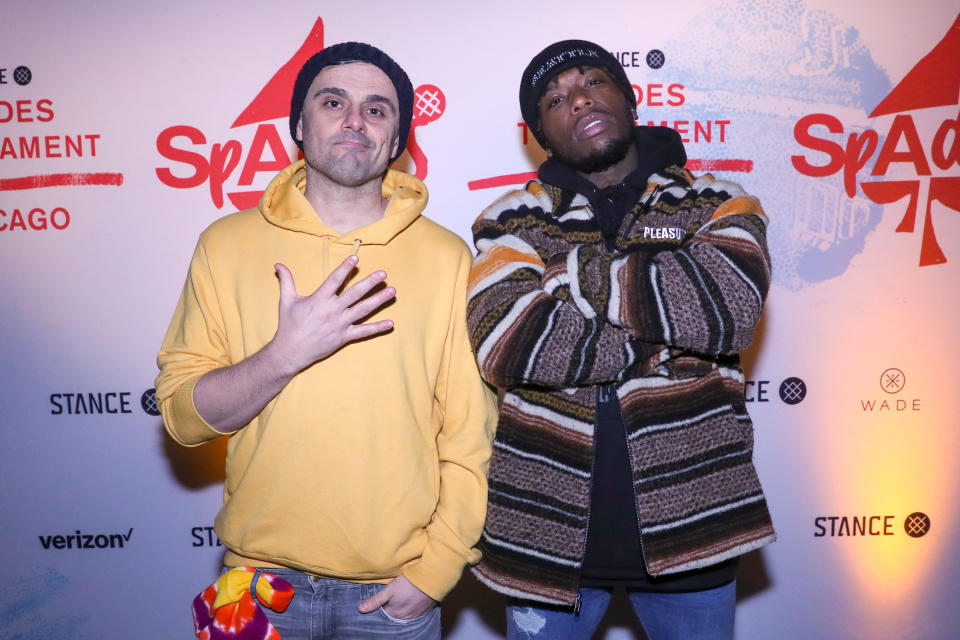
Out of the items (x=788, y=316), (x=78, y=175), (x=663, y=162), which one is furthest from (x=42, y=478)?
(x=788, y=316)

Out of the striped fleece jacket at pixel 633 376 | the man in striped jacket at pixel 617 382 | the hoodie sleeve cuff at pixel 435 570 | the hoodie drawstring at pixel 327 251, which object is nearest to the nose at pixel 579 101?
the man in striped jacket at pixel 617 382

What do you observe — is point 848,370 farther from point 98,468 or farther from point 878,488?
point 98,468

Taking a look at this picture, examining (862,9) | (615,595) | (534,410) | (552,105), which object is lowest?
(615,595)

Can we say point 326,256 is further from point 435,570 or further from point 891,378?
point 891,378

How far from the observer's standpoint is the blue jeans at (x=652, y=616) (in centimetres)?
142

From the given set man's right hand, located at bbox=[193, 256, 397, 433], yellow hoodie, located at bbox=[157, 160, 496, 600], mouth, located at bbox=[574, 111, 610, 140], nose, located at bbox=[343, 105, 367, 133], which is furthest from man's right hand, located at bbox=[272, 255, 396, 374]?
mouth, located at bbox=[574, 111, 610, 140]

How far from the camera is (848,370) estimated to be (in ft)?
7.32

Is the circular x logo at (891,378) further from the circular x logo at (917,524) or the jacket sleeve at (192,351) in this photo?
the jacket sleeve at (192,351)

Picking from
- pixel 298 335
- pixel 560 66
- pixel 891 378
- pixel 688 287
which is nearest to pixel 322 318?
pixel 298 335

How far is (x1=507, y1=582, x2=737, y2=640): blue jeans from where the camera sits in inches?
55.9

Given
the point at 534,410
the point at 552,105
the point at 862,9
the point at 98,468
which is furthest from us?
the point at 98,468

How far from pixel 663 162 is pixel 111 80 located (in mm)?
1648

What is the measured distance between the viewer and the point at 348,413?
53.6 inches

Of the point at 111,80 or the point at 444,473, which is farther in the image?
the point at 111,80
